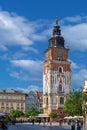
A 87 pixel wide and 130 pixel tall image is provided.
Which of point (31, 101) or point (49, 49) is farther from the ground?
point (49, 49)

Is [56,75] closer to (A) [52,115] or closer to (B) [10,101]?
(A) [52,115]

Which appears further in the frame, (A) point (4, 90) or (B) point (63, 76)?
(A) point (4, 90)

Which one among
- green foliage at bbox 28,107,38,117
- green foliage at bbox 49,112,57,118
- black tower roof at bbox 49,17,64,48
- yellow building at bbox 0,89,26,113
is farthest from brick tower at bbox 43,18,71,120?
yellow building at bbox 0,89,26,113

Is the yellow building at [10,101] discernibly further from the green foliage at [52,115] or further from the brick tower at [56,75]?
the green foliage at [52,115]

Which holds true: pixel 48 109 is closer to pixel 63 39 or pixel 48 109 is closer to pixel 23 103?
pixel 63 39

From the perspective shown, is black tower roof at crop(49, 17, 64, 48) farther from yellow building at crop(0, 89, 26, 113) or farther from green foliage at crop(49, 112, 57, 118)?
yellow building at crop(0, 89, 26, 113)

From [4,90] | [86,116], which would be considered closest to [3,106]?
[4,90]

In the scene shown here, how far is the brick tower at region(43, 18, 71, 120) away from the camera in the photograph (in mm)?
122688

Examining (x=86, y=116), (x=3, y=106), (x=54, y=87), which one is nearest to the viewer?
(x=86, y=116)

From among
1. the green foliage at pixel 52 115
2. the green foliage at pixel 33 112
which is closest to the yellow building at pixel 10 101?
the green foliage at pixel 33 112

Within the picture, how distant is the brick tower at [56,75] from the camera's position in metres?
123

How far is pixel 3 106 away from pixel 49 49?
60.7 meters

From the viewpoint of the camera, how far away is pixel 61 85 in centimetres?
12425

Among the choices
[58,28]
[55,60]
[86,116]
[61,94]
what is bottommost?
[86,116]
